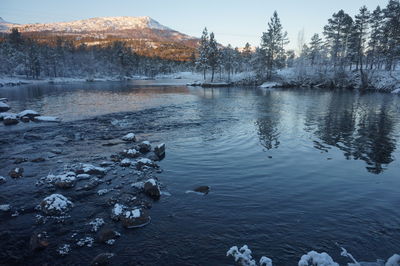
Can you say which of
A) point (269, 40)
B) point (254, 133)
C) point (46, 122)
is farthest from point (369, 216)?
point (269, 40)

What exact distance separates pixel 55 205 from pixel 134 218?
2867 mm

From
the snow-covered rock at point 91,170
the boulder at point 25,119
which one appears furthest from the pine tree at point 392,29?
the boulder at point 25,119

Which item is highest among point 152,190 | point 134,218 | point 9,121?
point 9,121

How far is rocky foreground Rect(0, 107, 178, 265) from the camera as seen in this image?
260 inches

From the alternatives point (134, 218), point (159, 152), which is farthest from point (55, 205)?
point (159, 152)

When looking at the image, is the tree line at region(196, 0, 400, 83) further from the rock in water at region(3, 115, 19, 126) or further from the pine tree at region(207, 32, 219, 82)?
the rock in water at region(3, 115, 19, 126)

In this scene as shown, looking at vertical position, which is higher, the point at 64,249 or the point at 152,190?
the point at 152,190

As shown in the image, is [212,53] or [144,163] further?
[212,53]

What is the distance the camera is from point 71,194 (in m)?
9.41

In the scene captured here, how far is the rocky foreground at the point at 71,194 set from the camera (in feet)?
21.6

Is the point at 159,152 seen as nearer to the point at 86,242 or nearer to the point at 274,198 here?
the point at 274,198

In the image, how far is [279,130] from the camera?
20.2 m

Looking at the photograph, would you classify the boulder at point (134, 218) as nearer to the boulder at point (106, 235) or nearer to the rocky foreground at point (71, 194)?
the rocky foreground at point (71, 194)

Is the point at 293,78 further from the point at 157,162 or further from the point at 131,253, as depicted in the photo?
the point at 131,253
